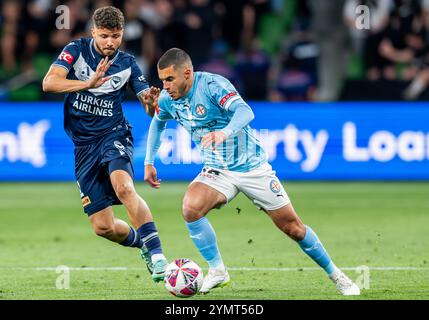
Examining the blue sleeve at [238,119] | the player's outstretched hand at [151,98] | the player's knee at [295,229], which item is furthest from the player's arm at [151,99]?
the player's knee at [295,229]

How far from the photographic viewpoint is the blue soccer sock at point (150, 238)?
948 centimetres

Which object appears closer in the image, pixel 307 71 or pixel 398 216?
pixel 398 216

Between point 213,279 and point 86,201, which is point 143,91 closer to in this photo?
point 86,201

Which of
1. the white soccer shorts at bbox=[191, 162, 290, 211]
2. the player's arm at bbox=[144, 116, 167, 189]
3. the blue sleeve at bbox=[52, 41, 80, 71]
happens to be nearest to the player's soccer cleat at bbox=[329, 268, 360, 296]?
the white soccer shorts at bbox=[191, 162, 290, 211]

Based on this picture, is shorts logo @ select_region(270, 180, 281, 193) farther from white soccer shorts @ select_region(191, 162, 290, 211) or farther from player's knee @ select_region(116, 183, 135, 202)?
player's knee @ select_region(116, 183, 135, 202)

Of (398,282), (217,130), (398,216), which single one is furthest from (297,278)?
(398,216)

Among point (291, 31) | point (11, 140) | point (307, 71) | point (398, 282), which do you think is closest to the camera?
point (398, 282)

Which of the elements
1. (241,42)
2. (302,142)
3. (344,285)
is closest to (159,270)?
(344,285)

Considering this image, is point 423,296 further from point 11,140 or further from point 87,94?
point 11,140

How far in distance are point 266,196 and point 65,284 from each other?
198cm

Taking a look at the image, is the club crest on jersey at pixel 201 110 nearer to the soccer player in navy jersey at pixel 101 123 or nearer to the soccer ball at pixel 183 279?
the soccer player in navy jersey at pixel 101 123

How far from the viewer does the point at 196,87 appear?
9250 millimetres

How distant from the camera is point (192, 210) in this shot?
29.8 feet

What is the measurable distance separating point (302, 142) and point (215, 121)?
30.1 ft
